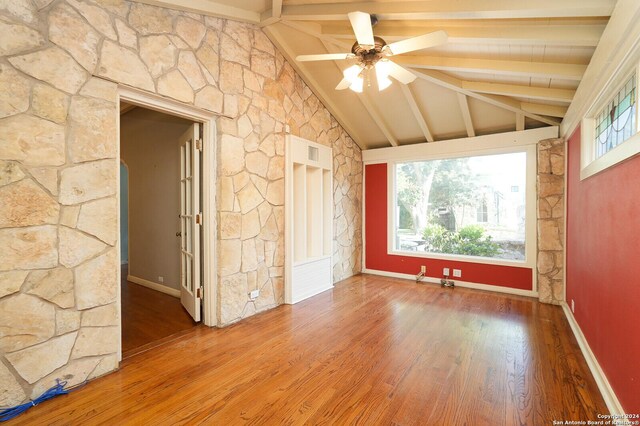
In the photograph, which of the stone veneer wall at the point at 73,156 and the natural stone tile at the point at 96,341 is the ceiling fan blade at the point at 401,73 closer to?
the stone veneer wall at the point at 73,156

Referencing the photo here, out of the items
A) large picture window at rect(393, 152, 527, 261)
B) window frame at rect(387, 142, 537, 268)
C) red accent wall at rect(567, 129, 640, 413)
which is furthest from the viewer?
large picture window at rect(393, 152, 527, 261)

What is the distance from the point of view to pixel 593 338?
232cm

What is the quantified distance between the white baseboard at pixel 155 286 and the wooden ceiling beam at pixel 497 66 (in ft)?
14.2

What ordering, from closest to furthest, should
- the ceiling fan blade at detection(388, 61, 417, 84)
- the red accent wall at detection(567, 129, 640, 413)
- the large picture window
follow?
the red accent wall at detection(567, 129, 640, 413) < the ceiling fan blade at detection(388, 61, 417, 84) < the large picture window

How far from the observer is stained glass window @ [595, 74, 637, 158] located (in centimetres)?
179

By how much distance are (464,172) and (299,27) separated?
3.42 meters

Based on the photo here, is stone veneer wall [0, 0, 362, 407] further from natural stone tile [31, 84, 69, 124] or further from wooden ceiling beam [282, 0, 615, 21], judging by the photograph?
wooden ceiling beam [282, 0, 615, 21]

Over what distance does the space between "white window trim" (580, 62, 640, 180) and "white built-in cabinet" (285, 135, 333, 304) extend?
3.04 meters

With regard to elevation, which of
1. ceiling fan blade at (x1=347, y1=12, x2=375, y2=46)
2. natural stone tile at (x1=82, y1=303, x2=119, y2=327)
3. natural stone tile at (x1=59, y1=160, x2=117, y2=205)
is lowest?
natural stone tile at (x1=82, y1=303, x2=119, y2=327)

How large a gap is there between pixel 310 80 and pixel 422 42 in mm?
2382

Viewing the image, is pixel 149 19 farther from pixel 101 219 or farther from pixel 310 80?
pixel 310 80

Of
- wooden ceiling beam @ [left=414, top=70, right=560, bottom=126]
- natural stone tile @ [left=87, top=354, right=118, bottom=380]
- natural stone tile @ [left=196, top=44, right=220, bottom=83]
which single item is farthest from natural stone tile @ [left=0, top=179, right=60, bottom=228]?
wooden ceiling beam @ [left=414, top=70, right=560, bottom=126]

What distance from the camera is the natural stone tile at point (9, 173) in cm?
178

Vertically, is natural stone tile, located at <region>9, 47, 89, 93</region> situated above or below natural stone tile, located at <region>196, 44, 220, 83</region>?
below
